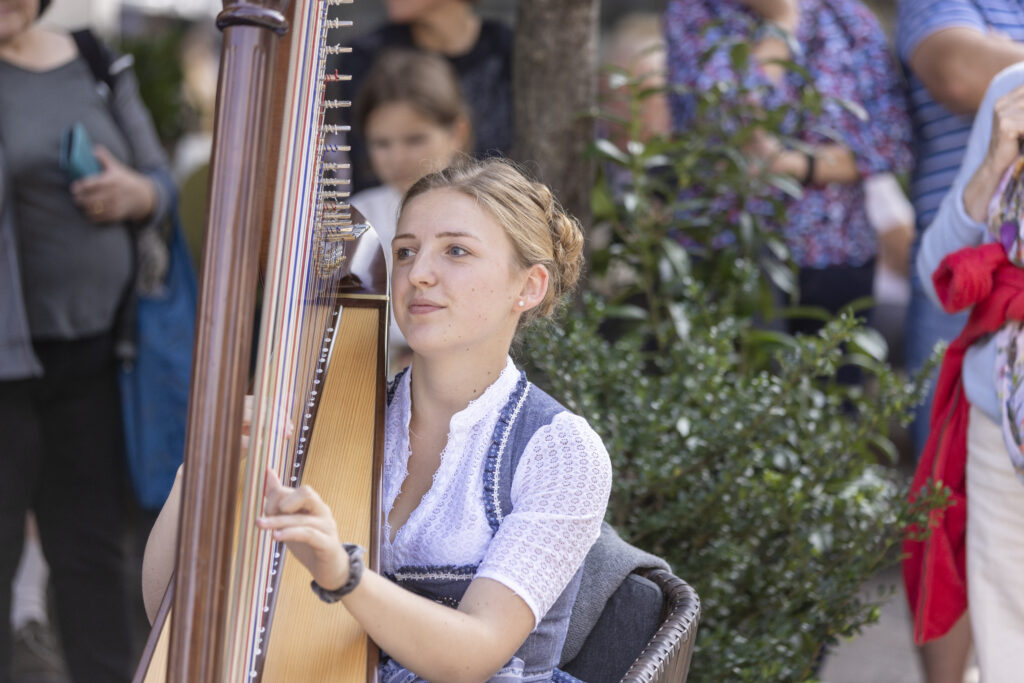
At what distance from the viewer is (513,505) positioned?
1.55 metres

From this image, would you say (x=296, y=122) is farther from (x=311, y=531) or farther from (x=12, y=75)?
(x=12, y=75)

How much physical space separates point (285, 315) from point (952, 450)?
1.50 m

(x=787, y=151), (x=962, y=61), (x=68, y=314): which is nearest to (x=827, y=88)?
(x=787, y=151)

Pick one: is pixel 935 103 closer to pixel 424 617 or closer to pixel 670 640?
pixel 670 640

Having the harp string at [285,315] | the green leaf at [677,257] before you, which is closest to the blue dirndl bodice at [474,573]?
the harp string at [285,315]

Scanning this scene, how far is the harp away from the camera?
94 centimetres

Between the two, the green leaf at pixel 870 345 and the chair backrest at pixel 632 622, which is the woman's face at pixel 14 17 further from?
the green leaf at pixel 870 345

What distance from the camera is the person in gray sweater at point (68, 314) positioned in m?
2.49

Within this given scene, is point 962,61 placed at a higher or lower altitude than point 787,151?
higher

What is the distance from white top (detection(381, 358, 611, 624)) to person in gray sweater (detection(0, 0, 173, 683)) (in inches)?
48.8

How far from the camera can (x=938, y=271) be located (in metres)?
2.06

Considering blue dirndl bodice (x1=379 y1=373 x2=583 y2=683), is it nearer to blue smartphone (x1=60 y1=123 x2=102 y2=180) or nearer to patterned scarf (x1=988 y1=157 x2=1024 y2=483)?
patterned scarf (x1=988 y1=157 x2=1024 y2=483)

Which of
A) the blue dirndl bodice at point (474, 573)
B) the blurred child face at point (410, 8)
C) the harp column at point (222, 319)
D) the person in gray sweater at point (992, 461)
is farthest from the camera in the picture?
the blurred child face at point (410, 8)

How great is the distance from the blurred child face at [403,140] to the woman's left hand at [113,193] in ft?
2.04
